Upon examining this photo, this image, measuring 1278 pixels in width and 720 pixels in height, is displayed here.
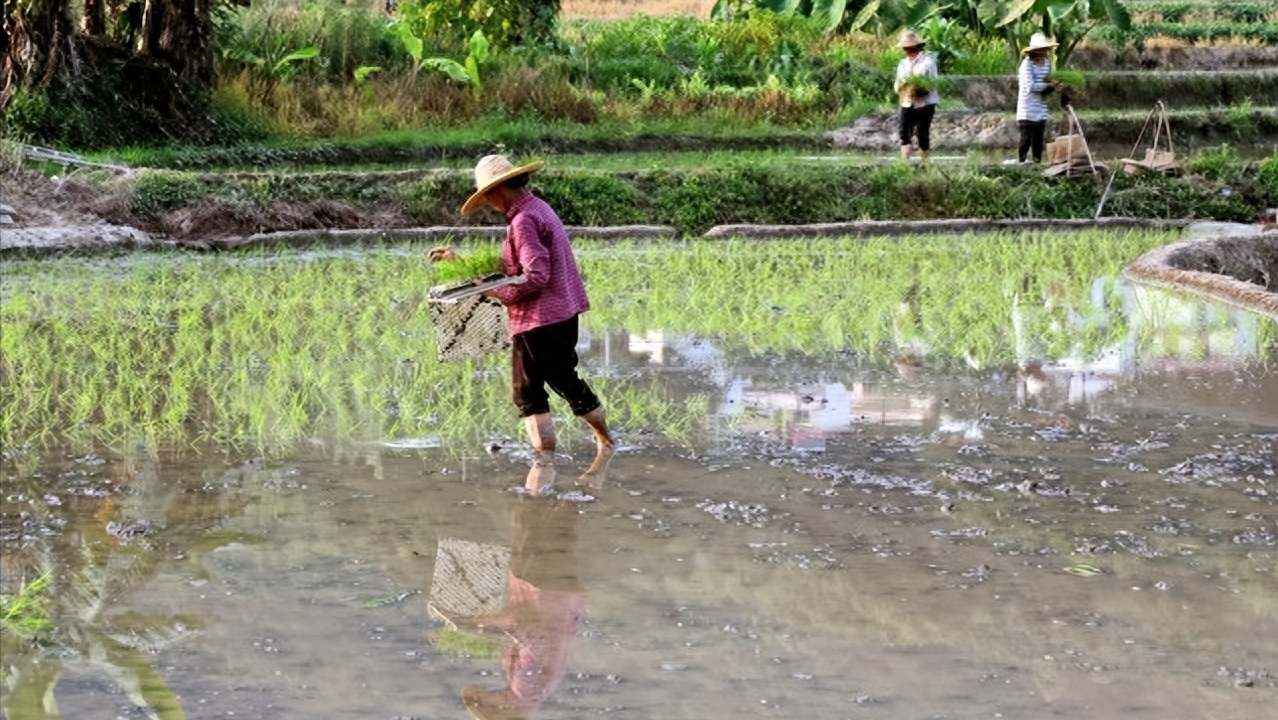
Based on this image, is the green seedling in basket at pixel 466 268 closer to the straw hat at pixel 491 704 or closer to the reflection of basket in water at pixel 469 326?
the reflection of basket in water at pixel 469 326

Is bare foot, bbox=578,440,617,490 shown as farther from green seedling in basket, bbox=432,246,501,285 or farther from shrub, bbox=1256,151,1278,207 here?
shrub, bbox=1256,151,1278,207

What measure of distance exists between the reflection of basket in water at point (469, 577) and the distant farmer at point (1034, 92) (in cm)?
973

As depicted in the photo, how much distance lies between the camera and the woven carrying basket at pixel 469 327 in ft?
20.3

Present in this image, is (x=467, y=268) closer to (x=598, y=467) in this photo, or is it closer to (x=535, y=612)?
(x=598, y=467)

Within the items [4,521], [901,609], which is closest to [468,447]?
[4,521]

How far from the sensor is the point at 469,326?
627cm

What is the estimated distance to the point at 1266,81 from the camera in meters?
22.0

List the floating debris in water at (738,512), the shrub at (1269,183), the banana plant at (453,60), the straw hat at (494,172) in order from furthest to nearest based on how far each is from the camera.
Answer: the banana plant at (453,60) → the shrub at (1269,183) → the straw hat at (494,172) → the floating debris in water at (738,512)

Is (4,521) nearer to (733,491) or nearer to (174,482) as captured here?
(174,482)

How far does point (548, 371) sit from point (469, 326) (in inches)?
12.8

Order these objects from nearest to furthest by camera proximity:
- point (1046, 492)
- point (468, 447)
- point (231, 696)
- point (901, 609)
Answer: point (231, 696) → point (901, 609) → point (1046, 492) → point (468, 447)

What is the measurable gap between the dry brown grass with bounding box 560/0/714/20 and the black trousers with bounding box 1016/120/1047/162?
11.7 meters

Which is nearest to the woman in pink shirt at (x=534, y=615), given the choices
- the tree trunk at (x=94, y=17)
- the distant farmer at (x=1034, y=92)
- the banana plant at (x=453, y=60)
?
the distant farmer at (x=1034, y=92)

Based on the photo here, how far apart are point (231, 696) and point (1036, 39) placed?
37.2ft
